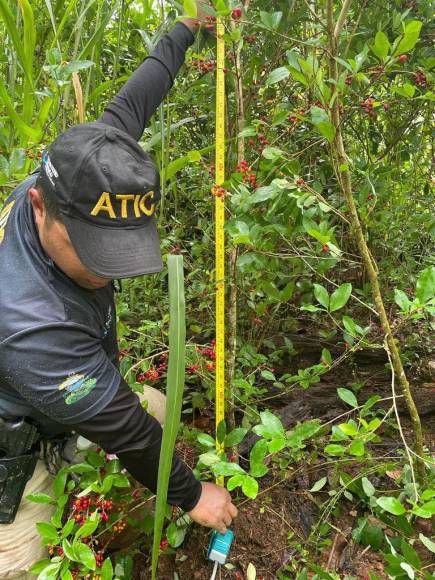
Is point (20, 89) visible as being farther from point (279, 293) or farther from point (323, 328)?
point (323, 328)

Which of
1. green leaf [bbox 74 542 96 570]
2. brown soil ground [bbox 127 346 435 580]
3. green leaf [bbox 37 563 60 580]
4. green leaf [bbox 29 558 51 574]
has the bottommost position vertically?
brown soil ground [bbox 127 346 435 580]

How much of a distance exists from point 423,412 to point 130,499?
1036 millimetres

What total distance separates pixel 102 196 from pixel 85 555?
0.71 m

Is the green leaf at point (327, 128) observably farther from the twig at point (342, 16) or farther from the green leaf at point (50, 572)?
the green leaf at point (50, 572)

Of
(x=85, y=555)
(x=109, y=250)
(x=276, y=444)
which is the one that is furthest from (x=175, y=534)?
(x=109, y=250)

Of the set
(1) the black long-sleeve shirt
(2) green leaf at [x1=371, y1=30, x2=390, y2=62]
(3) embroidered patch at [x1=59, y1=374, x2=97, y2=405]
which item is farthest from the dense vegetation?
(3) embroidered patch at [x1=59, y1=374, x2=97, y2=405]

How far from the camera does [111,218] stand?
0.97 metres

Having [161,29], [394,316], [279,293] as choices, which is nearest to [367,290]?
[394,316]

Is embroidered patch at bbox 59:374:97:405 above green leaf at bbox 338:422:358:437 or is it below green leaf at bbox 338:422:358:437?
above

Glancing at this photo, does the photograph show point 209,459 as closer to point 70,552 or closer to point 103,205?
point 70,552

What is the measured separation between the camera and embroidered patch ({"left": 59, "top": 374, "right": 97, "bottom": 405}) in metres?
0.95

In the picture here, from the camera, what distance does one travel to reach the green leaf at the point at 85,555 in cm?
95

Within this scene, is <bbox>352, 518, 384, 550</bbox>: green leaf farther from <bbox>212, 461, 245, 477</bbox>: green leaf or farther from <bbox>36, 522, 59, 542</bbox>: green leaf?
<bbox>36, 522, 59, 542</bbox>: green leaf

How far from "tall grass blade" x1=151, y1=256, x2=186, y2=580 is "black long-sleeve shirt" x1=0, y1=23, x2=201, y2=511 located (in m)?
0.34
